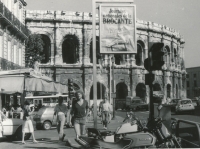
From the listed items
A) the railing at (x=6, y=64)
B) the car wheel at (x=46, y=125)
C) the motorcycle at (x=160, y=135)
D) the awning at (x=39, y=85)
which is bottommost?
the car wheel at (x=46, y=125)

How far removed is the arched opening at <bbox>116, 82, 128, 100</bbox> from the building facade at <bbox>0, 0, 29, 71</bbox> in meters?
16.8

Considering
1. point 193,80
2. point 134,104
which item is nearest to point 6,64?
point 134,104

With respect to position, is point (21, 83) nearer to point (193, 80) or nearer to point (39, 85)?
point (39, 85)

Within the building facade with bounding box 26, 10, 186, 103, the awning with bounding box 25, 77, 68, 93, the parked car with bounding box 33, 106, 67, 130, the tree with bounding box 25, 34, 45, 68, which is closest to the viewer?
the awning with bounding box 25, 77, 68, 93

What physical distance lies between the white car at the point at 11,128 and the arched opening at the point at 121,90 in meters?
30.6

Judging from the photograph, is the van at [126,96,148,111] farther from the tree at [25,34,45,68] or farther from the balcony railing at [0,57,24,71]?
the balcony railing at [0,57,24,71]

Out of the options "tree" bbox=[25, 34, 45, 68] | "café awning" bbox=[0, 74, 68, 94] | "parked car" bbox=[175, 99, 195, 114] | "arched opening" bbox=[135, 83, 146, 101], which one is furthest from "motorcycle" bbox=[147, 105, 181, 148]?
"arched opening" bbox=[135, 83, 146, 101]

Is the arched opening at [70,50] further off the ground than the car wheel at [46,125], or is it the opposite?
the arched opening at [70,50]

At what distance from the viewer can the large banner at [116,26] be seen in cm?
1139

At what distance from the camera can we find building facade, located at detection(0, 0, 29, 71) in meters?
23.2

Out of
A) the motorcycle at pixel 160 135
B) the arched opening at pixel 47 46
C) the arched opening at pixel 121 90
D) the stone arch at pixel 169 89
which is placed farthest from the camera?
the stone arch at pixel 169 89

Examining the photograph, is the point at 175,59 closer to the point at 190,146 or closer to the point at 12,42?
the point at 12,42

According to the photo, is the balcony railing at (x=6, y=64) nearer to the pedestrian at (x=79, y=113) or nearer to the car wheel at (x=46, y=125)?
the car wheel at (x=46, y=125)

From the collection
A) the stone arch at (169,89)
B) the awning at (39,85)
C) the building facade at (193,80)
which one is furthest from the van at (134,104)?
the building facade at (193,80)
